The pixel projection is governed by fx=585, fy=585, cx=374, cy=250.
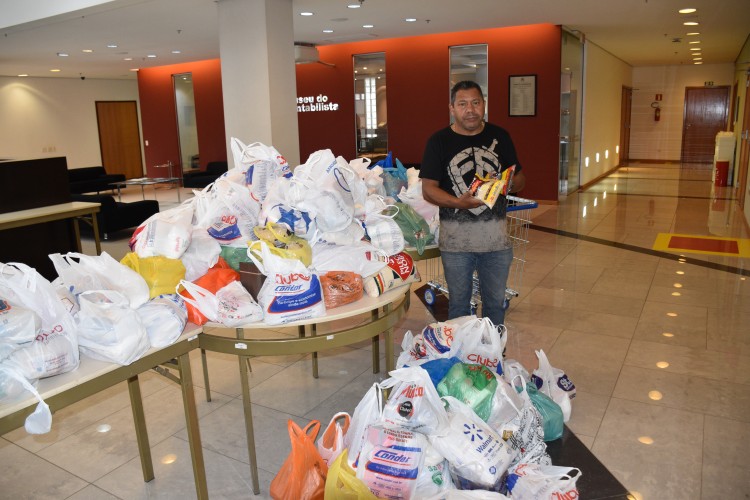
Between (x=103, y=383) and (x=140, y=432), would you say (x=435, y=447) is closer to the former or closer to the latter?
(x=103, y=383)

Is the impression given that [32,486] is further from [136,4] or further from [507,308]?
[136,4]

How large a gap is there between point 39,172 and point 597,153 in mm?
11302

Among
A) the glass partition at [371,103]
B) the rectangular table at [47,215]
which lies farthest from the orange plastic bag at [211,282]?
the glass partition at [371,103]

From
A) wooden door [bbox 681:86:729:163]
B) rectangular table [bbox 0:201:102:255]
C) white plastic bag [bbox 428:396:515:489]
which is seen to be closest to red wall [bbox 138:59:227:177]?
rectangular table [bbox 0:201:102:255]

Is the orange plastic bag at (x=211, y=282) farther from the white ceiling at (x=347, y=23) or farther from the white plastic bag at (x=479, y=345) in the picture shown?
the white ceiling at (x=347, y=23)

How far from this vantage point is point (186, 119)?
14195 millimetres

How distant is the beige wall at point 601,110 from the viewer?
1179 cm

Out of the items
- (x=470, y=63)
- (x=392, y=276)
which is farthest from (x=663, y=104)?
(x=392, y=276)

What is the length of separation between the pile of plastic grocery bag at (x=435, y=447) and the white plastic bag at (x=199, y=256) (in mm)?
800

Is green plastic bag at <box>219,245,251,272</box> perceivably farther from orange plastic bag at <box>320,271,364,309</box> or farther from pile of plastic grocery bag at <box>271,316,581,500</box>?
pile of plastic grocery bag at <box>271,316,581,500</box>

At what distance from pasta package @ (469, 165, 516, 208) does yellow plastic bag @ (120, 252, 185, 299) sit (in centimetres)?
142

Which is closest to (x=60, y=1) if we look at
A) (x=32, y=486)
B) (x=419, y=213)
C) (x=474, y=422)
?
(x=419, y=213)

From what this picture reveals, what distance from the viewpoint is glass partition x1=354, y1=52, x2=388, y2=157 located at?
11117 mm

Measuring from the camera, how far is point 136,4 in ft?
22.6
